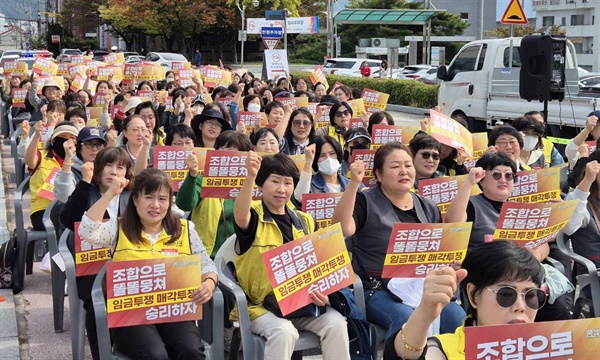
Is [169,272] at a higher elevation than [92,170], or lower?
lower

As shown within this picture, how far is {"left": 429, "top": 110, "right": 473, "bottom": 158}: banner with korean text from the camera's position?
6910 millimetres

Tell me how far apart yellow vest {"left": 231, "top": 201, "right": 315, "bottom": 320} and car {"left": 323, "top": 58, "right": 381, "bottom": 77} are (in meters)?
31.5

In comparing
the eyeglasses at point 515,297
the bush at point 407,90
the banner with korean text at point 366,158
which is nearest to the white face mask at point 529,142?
the banner with korean text at point 366,158

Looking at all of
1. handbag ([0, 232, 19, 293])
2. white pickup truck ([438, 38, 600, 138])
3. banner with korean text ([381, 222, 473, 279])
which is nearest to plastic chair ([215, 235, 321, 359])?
banner with korean text ([381, 222, 473, 279])

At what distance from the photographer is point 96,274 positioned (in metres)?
4.88

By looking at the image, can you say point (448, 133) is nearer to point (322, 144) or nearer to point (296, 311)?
point (322, 144)

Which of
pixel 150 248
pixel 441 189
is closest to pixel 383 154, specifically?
pixel 441 189

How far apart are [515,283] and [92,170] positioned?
3111 millimetres

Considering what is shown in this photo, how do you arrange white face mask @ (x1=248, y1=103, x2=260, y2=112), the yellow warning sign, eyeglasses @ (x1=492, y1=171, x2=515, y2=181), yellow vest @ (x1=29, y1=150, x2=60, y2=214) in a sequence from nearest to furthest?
1. eyeglasses @ (x1=492, y1=171, x2=515, y2=181)
2. yellow vest @ (x1=29, y1=150, x2=60, y2=214)
3. white face mask @ (x1=248, y1=103, x2=260, y2=112)
4. the yellow warning sign

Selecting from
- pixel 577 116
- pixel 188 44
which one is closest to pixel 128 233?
pixel 577 116

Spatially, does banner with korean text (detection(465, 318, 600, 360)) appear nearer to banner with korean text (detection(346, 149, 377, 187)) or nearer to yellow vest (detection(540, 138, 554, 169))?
banner with korean text (detection(346, 149, 377, 187))

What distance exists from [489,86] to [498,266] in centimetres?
1337

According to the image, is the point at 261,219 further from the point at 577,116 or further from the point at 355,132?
the point at 577,116

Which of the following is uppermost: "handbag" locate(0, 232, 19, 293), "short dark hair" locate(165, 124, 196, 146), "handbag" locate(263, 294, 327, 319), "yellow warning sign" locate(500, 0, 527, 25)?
"yellow warning sign" locate(500, 0, 527, 25)
